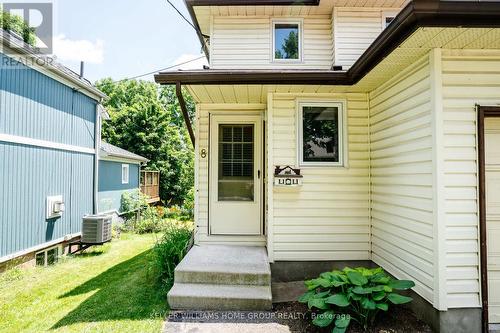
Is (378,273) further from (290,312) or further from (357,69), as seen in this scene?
(357,69)

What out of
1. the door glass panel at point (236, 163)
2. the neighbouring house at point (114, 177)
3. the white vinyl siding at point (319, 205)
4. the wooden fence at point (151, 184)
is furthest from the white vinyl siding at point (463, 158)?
the wooden fence at point (151, 184)

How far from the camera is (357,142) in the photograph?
4.39 m

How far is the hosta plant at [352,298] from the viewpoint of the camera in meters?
2.82

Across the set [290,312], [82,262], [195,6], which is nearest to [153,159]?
[82,262]

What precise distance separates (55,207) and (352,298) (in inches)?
263

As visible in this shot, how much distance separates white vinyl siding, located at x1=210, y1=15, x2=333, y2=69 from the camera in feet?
17.0

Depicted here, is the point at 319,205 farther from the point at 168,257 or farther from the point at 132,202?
the point at 132,202

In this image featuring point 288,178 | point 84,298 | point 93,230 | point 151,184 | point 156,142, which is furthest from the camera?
point 156,142

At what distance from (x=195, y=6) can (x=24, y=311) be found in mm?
5297

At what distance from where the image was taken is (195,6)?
5105 millimetres

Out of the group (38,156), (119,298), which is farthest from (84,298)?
(38,156)

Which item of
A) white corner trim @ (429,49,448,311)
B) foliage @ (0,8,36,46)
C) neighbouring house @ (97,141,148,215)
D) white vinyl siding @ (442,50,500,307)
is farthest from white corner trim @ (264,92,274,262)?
foliage @ (0,8,36,46)

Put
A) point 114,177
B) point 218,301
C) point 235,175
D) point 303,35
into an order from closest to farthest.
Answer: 1. point 218,301
2. point 235,175
3. point 303,35
4. point 114,177

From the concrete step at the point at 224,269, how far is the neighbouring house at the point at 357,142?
0.17 feet
